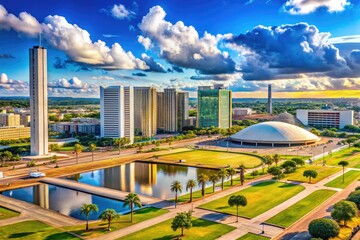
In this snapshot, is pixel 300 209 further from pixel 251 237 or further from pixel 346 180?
pixel 346 180

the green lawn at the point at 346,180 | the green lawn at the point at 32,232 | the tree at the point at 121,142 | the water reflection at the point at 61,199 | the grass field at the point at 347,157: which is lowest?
the water reflection at the point at 61,199

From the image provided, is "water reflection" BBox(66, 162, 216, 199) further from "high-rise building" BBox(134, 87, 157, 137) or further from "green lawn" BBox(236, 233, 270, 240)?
"high-rise building" BBox(134, 87, 157, 137)

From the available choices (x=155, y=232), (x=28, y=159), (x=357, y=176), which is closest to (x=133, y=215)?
(x=155, y=232)

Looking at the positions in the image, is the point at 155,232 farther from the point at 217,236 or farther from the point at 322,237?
the point at 322,237

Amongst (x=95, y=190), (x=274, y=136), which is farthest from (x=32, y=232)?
(x=274, y=136)

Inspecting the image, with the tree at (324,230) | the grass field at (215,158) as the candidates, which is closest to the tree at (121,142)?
the grass field at (215,158)

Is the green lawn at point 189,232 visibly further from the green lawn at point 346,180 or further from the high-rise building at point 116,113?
the high-rise building at point 116,113

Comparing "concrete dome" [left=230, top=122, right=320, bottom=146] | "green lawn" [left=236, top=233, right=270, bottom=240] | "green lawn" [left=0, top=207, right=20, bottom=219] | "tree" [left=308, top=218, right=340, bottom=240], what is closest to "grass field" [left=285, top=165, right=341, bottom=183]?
"green lawn" [left=236, top=233, right=270, bottom=240]
